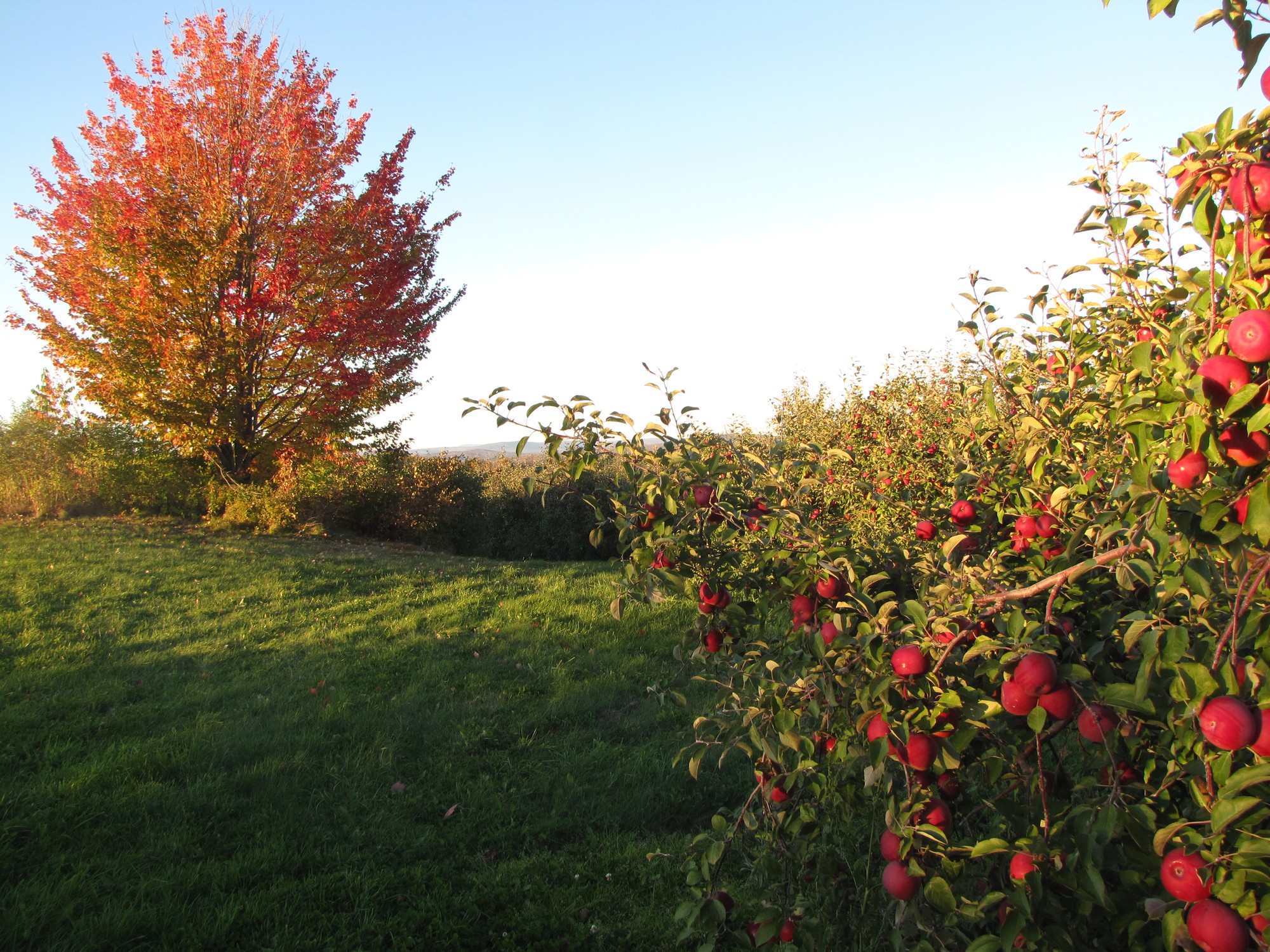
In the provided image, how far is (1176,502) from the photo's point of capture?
1275 mm

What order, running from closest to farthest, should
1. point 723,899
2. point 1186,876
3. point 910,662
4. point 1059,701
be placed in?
point 1186,876 → point 1059,701 → point 910,662 → point 723,899

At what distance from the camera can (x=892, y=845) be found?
1.62 metres

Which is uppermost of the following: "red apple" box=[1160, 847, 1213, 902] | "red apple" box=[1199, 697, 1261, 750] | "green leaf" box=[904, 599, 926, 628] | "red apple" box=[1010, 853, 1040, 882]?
"green leaf" box=[904, 599, 926, 628]

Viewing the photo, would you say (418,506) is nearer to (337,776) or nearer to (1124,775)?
Result: (337,776)

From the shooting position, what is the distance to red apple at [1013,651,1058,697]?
1405 mm

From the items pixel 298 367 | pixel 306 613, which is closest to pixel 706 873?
pixel 306 613

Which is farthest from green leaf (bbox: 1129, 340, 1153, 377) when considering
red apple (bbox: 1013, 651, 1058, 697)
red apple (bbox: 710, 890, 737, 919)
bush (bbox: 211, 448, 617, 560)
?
bush (bbox: 211, 448, 617, 560)

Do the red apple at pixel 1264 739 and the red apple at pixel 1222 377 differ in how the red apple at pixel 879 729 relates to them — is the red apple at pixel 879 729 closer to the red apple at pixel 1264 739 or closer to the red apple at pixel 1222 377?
the red apple at pixel 1264 739

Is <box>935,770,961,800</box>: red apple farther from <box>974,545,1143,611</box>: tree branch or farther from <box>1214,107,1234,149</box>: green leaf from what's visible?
<box>1214,107,1234,149</box>: green leaf

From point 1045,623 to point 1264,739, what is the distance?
44 cm

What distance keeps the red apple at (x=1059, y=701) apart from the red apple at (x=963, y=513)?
0.95m

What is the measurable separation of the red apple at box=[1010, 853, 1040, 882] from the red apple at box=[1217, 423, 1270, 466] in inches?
33.6

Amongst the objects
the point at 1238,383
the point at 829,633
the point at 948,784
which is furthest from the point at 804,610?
the point at 1238,383

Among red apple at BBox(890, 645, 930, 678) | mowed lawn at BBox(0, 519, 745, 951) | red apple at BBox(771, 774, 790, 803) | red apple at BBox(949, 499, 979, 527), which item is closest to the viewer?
red apple at BBox(890, 645, 930, 678)
